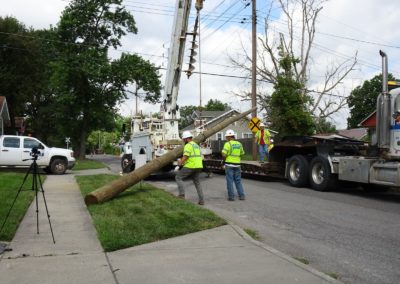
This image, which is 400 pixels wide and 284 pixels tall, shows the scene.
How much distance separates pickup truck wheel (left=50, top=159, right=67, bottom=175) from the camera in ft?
74.0

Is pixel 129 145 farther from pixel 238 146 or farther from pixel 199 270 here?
pixel 199 270

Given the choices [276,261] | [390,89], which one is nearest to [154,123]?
[390,89]

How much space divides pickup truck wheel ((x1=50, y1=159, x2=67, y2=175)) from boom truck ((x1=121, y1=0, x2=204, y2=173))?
458 cm

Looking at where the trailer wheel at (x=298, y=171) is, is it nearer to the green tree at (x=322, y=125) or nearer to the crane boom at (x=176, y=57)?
the crane boom at (x=176, y=57)

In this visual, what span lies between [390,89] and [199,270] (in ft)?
28.7

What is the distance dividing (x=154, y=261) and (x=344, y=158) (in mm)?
8521

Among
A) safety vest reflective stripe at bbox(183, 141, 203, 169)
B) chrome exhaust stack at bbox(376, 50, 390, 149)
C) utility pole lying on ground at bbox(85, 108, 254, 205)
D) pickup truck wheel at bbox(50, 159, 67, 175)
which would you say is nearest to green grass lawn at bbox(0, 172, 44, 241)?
utility pole lying on ground at bbox(85, 108, 254, 205)

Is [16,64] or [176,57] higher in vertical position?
[16,64]

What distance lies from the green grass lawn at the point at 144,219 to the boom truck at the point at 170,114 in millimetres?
6090

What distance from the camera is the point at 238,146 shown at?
40.2 ft

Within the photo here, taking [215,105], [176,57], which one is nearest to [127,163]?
[176,57]

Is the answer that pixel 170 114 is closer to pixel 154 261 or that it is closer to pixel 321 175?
pixel 321 175

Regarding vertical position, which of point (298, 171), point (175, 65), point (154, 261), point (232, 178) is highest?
point (175, 65)

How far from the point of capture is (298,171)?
49.2ft
